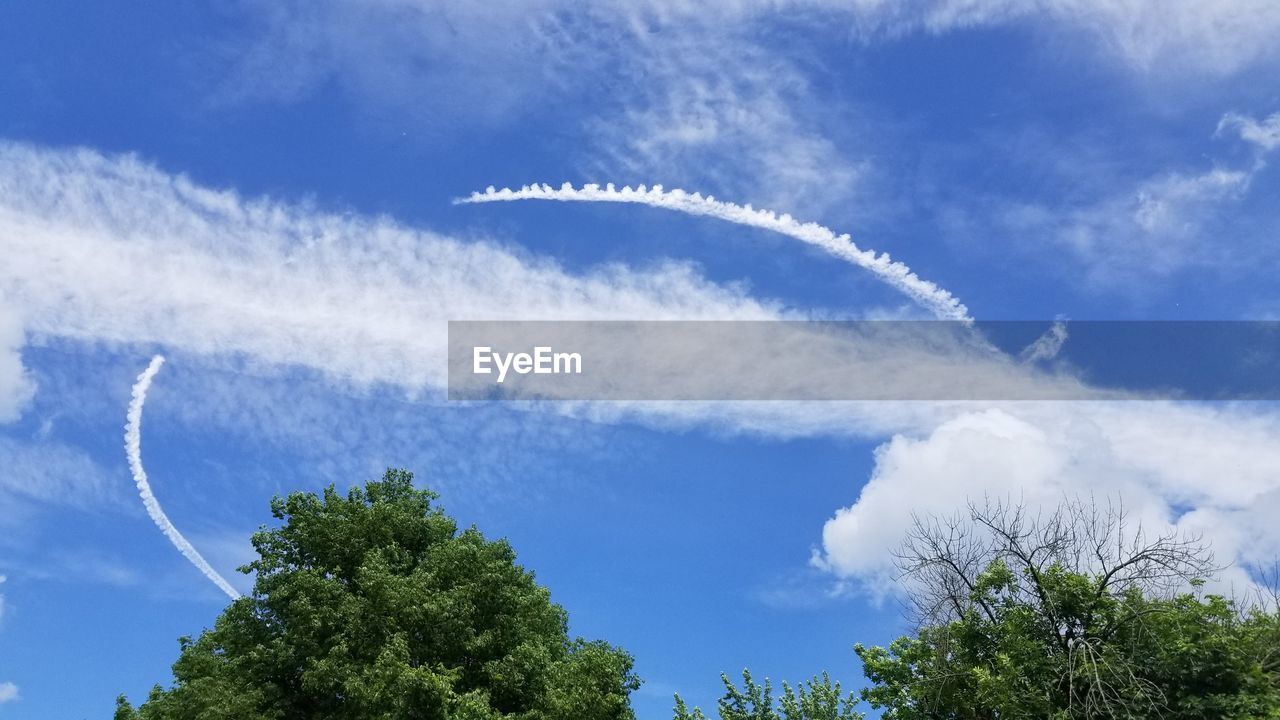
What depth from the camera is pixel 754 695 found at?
31.1 metres

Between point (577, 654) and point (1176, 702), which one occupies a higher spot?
point (577, 654)

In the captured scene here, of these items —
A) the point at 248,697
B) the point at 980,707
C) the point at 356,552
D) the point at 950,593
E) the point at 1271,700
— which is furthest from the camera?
the point at 356,552

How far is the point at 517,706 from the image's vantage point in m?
30.7

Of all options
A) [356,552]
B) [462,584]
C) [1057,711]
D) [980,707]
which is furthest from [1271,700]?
[356,552]

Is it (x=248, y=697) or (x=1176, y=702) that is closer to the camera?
(x=1176, y=702)

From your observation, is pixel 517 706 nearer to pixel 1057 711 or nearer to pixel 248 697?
pixel 248 697

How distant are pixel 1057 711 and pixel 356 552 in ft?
73.2

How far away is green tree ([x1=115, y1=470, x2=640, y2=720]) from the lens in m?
29.4

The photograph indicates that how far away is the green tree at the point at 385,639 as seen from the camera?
29.4 m

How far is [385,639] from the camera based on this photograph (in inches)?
1219

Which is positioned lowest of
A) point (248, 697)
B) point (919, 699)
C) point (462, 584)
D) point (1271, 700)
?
point (1271, 700)

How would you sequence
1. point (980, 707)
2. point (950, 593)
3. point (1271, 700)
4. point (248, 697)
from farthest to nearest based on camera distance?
1. point (248, 697)
2. point (950, 593)
3. point (980, 707)
4. point (1271, 700)

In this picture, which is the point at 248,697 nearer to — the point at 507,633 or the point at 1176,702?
the point at 507,633

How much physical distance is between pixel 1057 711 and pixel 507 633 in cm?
1630
